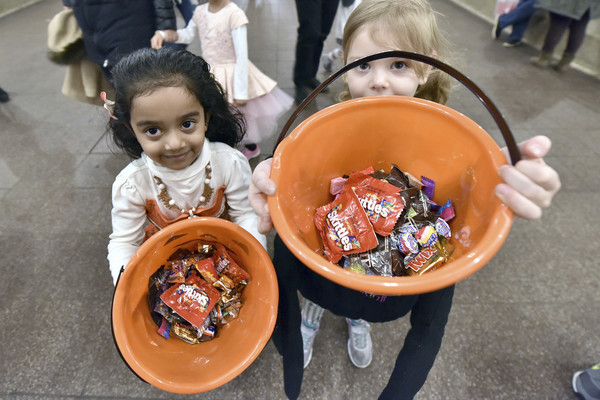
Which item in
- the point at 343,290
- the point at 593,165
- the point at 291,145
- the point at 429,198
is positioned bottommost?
the point at 593,165

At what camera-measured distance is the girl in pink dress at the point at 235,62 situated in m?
1.68

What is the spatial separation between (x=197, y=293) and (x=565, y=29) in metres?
4.19

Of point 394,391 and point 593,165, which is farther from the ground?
point 394,391

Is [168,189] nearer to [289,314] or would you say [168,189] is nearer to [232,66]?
[289,314]

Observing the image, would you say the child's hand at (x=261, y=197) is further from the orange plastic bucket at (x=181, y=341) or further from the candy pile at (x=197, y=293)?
the candy pile at (x=197, y=293)

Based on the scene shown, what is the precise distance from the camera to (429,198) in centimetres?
97

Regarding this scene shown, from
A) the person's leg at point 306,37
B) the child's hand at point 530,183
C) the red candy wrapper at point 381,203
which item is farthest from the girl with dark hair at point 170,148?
the person's leg at point 306,37

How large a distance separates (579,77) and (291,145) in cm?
379

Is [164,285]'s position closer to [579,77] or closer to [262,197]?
[262,197]

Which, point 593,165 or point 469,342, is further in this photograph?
point 593,165

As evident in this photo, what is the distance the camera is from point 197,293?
956 mm

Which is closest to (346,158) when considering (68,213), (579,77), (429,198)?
(429,198)

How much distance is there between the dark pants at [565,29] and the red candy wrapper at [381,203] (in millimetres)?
3640

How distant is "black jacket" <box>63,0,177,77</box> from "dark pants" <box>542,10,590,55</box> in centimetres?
365
